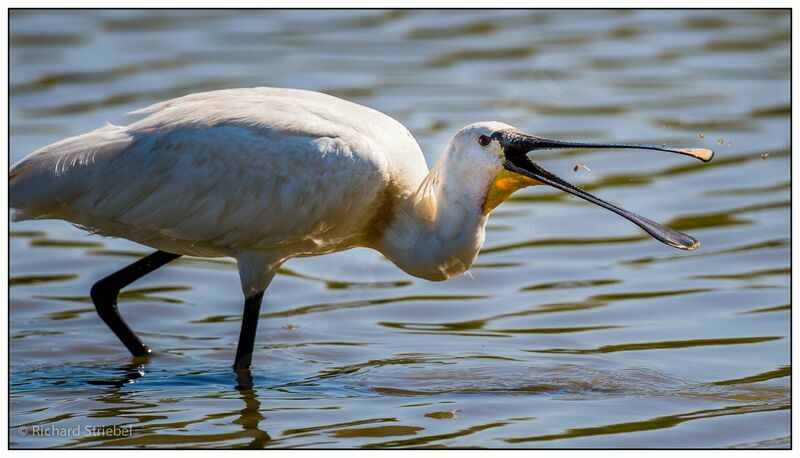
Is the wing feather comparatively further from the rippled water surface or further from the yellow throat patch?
the rippled water surface

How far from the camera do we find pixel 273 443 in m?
7.73

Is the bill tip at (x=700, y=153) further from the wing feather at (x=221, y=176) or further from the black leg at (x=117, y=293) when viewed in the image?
the black leg at (x=117, y=293)

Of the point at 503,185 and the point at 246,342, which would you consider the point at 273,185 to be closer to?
the point at 246,342

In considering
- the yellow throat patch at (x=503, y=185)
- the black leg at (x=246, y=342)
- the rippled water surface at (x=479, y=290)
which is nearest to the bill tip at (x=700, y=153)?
the yellow throat patch at (x=503, y=185)

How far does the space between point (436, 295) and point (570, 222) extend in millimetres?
2028

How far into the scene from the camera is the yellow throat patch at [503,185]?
27.5 ft

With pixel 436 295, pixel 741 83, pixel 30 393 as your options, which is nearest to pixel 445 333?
pixel 436 295

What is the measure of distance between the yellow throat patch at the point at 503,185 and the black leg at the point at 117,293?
2.21 meters

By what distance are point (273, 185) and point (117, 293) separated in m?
1.66

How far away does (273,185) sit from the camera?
28.4 ft

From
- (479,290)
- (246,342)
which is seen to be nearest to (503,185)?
(246,342)

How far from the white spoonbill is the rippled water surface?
2.58 feet

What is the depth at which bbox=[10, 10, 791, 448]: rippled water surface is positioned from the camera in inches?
319

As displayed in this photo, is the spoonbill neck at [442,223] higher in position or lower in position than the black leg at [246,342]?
higher
